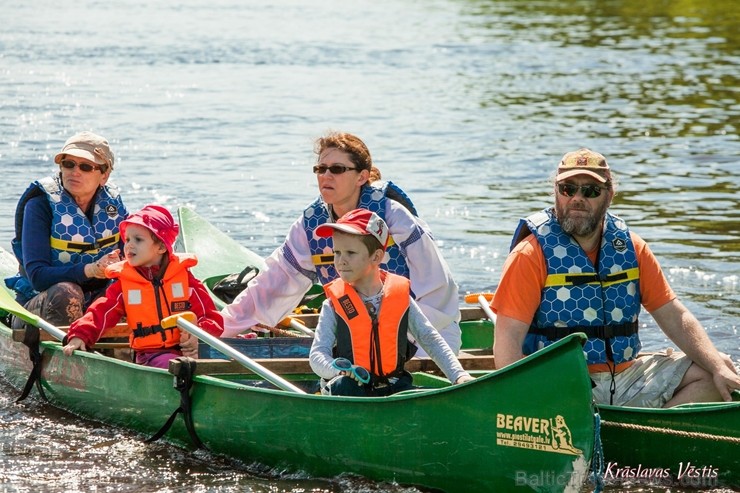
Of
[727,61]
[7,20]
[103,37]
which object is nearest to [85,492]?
[727,61]

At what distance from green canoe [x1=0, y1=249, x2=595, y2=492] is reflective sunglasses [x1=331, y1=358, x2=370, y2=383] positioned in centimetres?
10

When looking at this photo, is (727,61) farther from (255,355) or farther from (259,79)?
(255,355)

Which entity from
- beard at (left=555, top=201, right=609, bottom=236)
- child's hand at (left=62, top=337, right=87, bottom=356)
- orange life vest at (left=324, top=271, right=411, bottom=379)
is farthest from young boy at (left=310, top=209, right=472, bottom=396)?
child's hand at (left=62, top=337, right=87, bottom=356)

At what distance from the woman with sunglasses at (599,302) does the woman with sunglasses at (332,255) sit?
742 millimetres

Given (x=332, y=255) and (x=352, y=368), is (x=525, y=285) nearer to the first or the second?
(x=352, y=368)

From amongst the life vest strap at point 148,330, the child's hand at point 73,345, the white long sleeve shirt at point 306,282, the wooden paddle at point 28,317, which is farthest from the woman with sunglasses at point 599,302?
the wooden paddle at point 28,317

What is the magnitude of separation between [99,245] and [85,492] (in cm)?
187

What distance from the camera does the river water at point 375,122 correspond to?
8.28m

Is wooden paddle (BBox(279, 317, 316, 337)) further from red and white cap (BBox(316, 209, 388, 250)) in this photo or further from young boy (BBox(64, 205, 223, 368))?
red and white cap (BBox(316, 209, 388, 250))

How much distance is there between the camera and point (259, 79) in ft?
70.4

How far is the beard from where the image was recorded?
5.39m

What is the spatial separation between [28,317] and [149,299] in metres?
0.81

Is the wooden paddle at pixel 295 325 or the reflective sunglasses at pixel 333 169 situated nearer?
the reflective sunglasses at pixel 333 169

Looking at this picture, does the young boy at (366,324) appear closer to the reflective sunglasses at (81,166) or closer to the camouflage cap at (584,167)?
the camouflage cap at (584,167)
